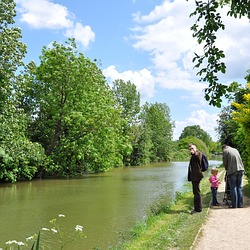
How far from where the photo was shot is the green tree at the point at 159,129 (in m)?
74.5

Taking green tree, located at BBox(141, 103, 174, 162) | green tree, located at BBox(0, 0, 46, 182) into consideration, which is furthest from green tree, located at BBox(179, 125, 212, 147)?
green tree, located at BBox(0, 0, 46, 182)

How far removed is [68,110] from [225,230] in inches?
854

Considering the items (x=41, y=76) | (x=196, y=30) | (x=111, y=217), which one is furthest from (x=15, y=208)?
(x=41, y=76)

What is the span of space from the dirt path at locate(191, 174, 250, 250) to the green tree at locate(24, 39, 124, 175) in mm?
19177

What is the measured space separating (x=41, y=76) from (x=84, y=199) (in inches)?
629

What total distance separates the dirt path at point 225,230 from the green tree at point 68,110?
62.9 ft

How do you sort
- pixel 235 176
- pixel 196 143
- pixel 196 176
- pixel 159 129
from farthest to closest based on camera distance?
pixel 196 143 → pixel 159 129 → pixel 235 176 → pixel 196 176

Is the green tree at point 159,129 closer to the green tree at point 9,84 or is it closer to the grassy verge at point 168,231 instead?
the green tree at point 9,84

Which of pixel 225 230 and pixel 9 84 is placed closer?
pixel 225 230

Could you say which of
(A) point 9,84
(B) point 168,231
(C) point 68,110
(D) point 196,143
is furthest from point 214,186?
(D) point 196,143

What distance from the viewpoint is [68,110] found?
91.9ft

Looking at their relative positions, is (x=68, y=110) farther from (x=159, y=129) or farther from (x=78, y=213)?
(x=159, y=129)

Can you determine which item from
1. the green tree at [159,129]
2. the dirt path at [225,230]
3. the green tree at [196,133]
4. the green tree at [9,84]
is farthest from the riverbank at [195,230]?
the green tree at [196,133]

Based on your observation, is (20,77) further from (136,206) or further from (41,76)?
(136,206)
